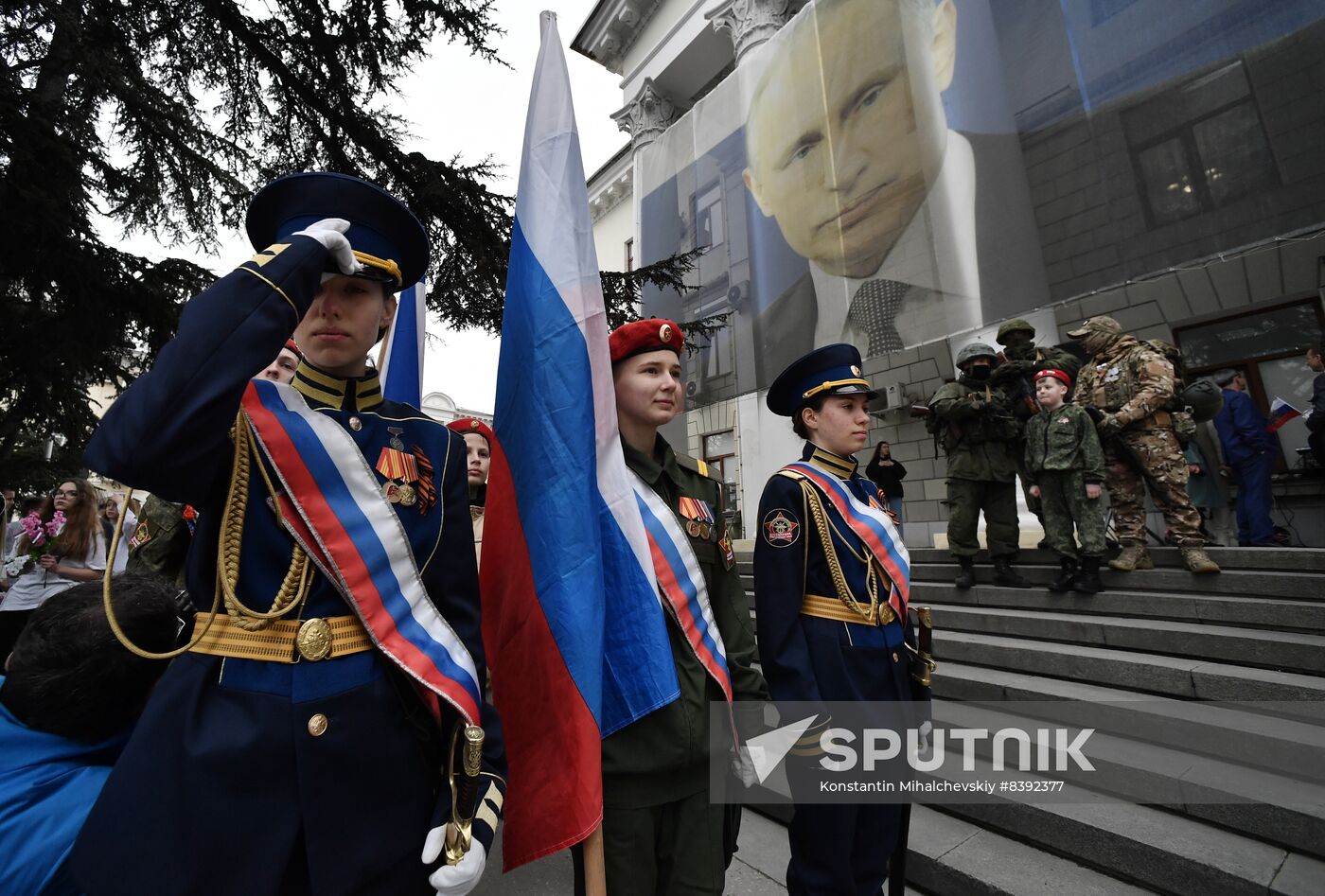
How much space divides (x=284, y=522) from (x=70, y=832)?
29.4 inches

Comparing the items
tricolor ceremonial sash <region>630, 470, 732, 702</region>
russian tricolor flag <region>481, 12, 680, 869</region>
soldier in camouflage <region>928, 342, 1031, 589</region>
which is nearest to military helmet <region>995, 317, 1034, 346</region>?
soldier in camouflage <region>928, 342, 1031, 589</region>

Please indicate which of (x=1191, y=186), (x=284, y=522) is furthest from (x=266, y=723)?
(x=1191, y=186)

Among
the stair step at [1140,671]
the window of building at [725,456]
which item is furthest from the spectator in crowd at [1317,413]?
the window of building at [725,456]

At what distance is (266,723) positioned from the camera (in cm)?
105

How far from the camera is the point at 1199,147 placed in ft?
26.9

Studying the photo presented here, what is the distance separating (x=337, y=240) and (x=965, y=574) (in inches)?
231

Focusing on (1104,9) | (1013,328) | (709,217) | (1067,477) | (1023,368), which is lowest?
(1067,477)

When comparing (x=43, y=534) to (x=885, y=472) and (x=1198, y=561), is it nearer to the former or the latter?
(x=885, y=472)

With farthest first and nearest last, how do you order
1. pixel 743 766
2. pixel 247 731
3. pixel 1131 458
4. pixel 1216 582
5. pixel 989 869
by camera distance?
pixel 1131 458 → pixel 1216 582 → pixel 989 869 → pixel 743 766 → pixel 247 731

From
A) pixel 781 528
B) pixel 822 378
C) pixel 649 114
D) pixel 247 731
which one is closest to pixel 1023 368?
pixel 822 378

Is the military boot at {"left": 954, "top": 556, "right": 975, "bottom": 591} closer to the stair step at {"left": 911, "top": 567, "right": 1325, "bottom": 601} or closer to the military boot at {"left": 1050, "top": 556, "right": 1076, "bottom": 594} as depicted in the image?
the stair step at {"left": 911, "top": 567, "right": 1325, "bottom": 601}

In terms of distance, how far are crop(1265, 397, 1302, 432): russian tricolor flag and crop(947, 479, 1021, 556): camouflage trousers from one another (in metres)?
3.50

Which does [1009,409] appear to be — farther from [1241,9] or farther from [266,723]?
[1241,9]

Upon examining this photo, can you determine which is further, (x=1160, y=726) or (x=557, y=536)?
(x=1160, y=726)
